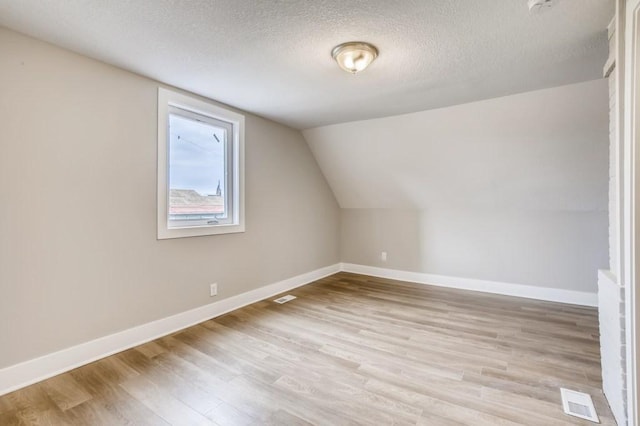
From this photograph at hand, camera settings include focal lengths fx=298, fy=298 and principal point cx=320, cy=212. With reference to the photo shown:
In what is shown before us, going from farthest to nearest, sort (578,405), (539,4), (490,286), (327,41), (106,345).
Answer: (490,286)
(106,345)
(327,41)
(578,405)
(539,4)

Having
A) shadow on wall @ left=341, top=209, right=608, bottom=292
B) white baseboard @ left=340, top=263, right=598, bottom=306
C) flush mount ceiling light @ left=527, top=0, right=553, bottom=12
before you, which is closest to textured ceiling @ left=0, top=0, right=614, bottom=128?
flush mount ceiling light @ left=527, top=0, right=553, bottom=12

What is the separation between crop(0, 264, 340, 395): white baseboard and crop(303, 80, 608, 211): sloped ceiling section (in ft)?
7.35

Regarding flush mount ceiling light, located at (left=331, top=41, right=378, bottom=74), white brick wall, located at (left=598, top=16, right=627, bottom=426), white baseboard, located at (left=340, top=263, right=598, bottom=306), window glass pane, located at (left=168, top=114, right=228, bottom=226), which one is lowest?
white baseboard, located at (left=340, top=263, right=598, bottom=306)

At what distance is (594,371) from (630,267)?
1.13m

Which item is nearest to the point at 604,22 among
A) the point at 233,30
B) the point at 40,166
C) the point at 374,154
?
the point at 233,30

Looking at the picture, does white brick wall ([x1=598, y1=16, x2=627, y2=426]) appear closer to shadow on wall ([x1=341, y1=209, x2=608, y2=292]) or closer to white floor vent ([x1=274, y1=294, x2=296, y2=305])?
shadow on wall ([x1=341, y1=209, x2=608, y2=292])

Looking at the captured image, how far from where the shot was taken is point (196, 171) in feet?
9.85

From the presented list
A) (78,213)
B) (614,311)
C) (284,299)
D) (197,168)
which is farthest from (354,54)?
(284,299)

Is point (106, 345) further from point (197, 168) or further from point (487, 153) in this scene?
point (487, 153)

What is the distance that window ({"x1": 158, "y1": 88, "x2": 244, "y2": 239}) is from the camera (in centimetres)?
267

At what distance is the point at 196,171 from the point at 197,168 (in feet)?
0.12

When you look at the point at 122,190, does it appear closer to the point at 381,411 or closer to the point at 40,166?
the point at 40,166

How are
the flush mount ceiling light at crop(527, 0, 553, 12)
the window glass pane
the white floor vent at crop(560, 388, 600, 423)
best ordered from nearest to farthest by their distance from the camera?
the flush mount ceiling light at crop(527, 0, 553, 12), the white floor vent at crop(560, 388, 600, 423), the window glass pane

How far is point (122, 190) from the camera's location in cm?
238
